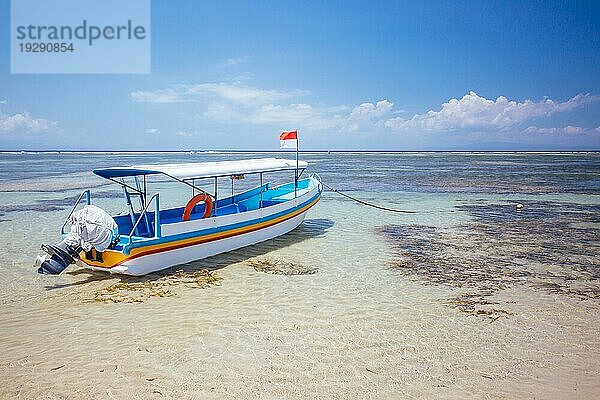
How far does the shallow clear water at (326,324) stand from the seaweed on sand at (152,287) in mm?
57

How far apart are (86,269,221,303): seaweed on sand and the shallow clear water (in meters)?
0.06

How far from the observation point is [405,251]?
12.2 m

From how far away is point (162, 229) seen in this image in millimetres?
9547

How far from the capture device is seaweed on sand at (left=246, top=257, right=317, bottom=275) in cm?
1016

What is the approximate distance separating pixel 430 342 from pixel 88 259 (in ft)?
21.7

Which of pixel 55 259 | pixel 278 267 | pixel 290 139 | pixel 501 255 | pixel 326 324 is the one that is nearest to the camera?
pixel 326 324

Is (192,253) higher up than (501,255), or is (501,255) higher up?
(192,253)

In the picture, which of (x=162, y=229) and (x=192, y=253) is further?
(x=192, y=253)

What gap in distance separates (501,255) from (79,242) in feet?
31.7

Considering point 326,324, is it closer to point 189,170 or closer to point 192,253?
point 192,253

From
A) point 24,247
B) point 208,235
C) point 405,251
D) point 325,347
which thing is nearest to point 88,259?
point 208,235

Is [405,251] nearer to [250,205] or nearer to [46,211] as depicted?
[250,205]

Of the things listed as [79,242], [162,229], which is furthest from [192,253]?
[79,242]

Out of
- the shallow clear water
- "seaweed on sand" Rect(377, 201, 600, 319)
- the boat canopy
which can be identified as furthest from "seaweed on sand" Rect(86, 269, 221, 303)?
"seaweed on sand" Rect(377, 201, 600, 319)
